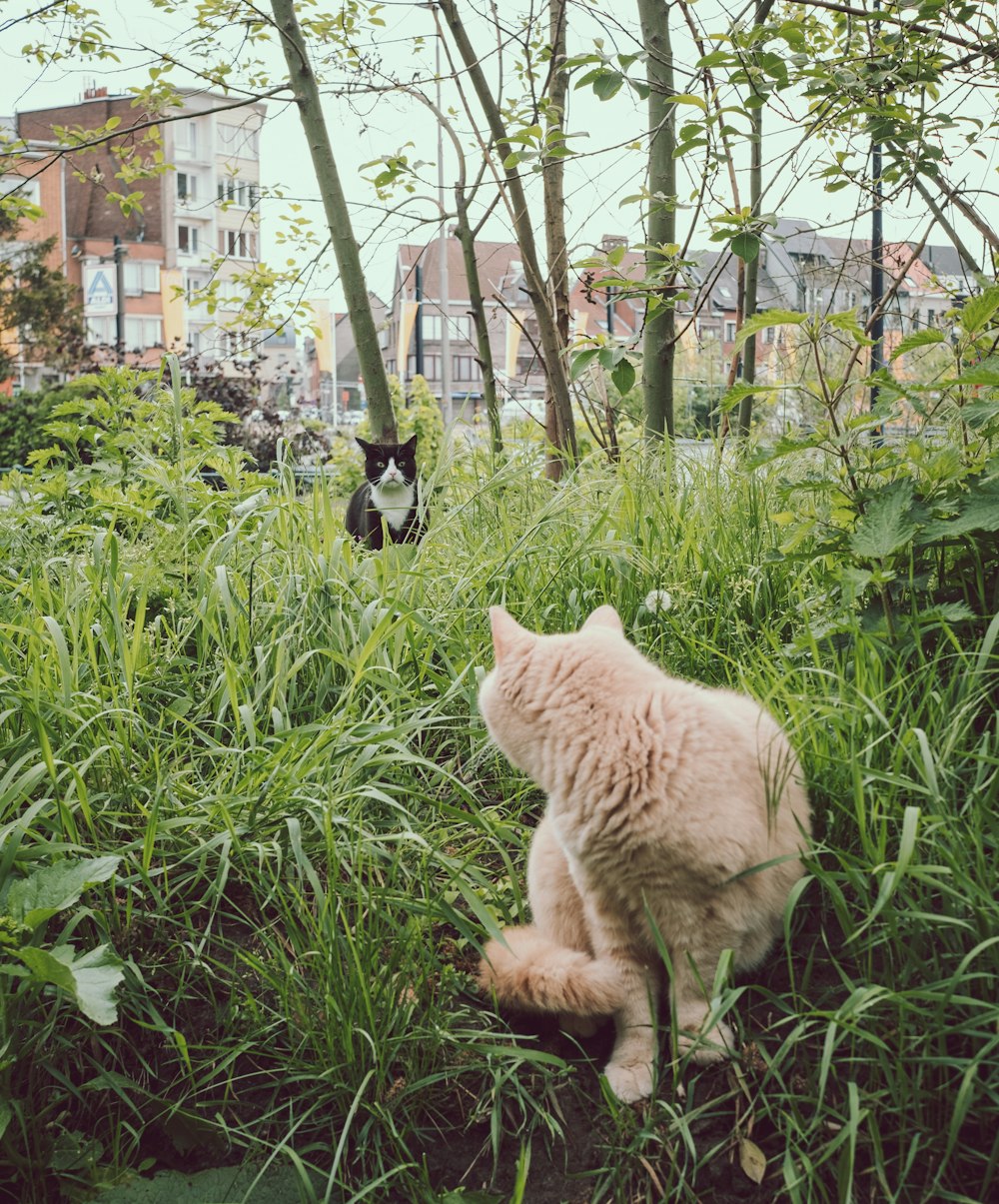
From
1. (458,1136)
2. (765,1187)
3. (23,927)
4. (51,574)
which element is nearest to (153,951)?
(23,927)

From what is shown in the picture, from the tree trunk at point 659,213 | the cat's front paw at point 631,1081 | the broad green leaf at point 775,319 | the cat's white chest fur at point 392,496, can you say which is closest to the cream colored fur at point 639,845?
the cat's front paw at point 631,1081

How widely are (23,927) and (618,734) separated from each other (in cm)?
110

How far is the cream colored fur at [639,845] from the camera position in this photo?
1828 millimetres

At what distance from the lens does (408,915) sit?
2.13 metres

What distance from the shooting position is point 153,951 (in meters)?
2.16

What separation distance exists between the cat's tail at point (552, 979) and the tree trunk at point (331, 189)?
12.4ft

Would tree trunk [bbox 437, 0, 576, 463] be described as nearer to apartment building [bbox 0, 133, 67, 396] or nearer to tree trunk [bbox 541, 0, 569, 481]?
tree trunk [bbox 541, 0, 569, 481]

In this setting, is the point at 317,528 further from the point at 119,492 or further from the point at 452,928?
the point at 452,928

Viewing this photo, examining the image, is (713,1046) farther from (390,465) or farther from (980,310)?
(390,465)

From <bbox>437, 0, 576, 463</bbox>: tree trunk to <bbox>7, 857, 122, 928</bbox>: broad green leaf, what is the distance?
3098 mm

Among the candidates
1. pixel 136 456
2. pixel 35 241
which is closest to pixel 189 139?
pixel 35 241

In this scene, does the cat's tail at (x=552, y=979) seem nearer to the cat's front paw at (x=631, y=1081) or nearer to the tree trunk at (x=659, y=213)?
the cat's front paw at (x=631, y=1081)

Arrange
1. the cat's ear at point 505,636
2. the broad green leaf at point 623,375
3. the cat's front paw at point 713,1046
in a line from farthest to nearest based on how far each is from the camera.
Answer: the broad green leaf at point 623,375 < the cat's ear at point 505,636 < the cat's front paw at point 713,1046

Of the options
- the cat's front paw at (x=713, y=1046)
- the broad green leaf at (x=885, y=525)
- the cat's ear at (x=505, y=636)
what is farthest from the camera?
the broad green leaf at (x=885, y=525)
